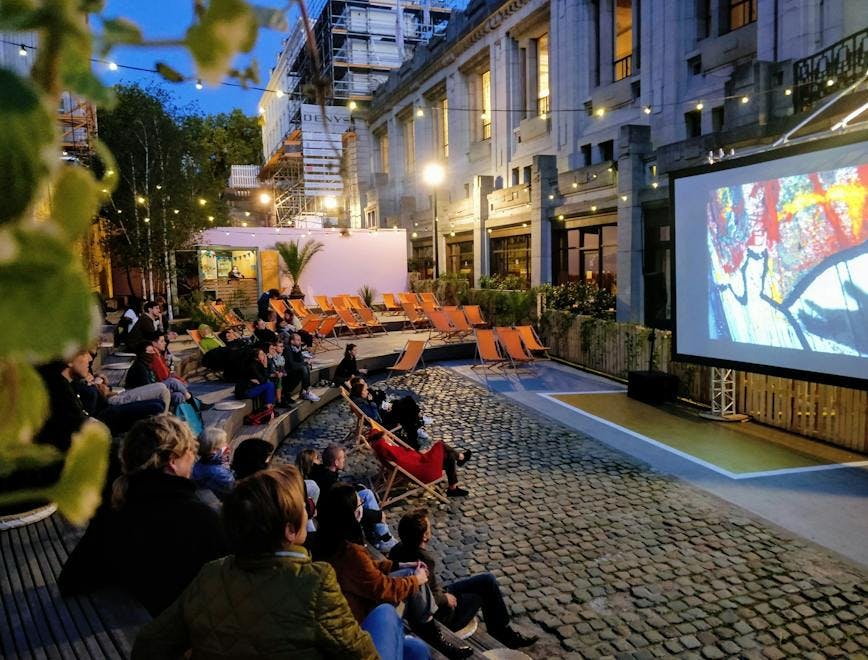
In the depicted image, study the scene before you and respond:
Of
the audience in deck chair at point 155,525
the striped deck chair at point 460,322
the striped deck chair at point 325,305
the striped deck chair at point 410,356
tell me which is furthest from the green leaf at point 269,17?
the striped deck chair at point 325,305

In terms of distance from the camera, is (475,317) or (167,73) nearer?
(167,73)

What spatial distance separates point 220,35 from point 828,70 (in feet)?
43.5

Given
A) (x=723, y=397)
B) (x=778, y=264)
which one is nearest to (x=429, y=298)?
(x=723, y=397)

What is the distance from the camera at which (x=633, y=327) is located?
10477 millimetres

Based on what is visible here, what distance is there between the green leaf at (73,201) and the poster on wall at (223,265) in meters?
21.8

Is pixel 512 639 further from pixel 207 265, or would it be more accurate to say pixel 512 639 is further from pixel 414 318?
pixel 207 265

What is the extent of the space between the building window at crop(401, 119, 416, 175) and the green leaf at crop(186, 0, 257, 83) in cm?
3317

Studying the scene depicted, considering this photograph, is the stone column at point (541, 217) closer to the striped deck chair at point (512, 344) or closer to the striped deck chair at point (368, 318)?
the striped deck chair at point (368, 318)

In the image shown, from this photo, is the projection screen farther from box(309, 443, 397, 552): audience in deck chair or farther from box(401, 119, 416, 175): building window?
box(401, 119, 416, 175): building window

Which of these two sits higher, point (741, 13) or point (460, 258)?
point (741, 13)

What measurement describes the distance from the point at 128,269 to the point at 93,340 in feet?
64.8

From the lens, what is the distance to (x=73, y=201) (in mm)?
357

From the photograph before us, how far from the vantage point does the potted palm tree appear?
21.6m

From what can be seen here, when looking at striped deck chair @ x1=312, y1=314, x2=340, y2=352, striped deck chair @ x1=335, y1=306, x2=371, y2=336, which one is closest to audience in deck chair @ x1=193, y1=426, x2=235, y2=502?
striped deck chair @ x1=312, y1=314, x2=340, y2=352
